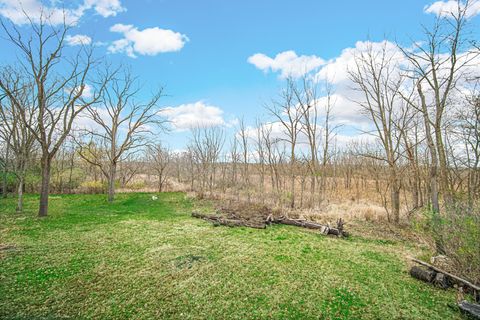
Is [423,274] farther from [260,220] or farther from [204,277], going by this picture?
[260,220]

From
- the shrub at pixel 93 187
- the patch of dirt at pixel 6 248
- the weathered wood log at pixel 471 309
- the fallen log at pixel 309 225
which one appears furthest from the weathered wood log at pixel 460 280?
the shrub at pixel 93 187

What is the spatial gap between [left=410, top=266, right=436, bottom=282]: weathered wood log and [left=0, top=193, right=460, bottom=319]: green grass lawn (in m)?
0.17

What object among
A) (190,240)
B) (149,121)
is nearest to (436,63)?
(190,240)

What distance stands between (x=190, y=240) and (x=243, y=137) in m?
10.9

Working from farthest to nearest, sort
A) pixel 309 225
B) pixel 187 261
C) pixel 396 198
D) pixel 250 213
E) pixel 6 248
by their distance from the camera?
pixel 250 213, pixel 396 198, pixel 309 225, pixel 6 248, pixel 187 261

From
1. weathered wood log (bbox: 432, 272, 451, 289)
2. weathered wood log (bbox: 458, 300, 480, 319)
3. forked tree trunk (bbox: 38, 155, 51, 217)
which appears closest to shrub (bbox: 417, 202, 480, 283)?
weathered wood log (bbox: 432, 272, 451, 289)

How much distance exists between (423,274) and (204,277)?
147 inches

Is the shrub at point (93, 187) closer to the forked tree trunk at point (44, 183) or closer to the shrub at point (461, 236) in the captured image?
the forked tree trunk at point (44, 183)

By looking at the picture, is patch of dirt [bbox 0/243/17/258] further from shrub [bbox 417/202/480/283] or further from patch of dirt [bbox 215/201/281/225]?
shrub [bbox 417/202/480/283]

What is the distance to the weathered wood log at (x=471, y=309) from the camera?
2.99 m

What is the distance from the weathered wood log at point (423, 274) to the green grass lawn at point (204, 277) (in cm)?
17

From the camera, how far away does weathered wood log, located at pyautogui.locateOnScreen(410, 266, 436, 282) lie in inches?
159

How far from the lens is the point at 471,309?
306 cm

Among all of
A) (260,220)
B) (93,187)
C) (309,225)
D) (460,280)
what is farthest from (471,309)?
(93,187)
